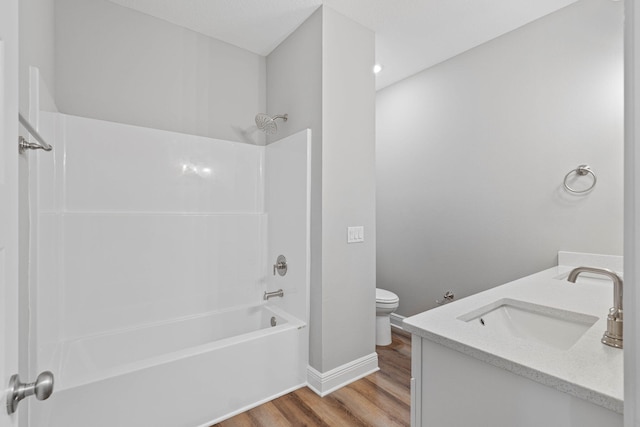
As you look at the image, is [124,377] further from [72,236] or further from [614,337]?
[614,337]

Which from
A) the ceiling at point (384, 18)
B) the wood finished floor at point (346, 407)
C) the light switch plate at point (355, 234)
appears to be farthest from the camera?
the light switch plate at point (355, 234)

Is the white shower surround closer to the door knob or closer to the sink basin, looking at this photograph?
the door knob

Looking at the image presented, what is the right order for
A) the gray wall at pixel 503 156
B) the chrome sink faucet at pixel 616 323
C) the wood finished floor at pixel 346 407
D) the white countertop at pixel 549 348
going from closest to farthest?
1. the white countertop at pixel 549 348
2. the chrome sink faucet at pixel 616 323
3. the wood finished floor at pixel 346 407
4. the gray wall at pixel 503 156

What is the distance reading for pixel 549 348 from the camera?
866 millimetres

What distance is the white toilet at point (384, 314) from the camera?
263cm

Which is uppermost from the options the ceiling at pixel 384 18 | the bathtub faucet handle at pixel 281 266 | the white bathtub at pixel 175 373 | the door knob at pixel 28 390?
the ceiling at pixel 384 18

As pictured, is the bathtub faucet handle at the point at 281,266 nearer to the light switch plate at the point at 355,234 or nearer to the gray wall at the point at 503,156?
the light switch plate at the point at 355,234

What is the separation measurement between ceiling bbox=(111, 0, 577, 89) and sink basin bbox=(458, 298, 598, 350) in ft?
6.44

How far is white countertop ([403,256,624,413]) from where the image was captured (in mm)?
707

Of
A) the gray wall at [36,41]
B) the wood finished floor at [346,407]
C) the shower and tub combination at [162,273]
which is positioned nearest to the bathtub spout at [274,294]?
the shower and tub combination at [162,273]

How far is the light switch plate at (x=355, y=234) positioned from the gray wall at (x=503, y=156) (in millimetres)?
922

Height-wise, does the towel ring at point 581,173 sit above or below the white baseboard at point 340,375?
A: above

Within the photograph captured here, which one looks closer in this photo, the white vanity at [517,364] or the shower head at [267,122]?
the white vanity at [517,364]

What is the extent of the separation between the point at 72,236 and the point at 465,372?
2.21m
